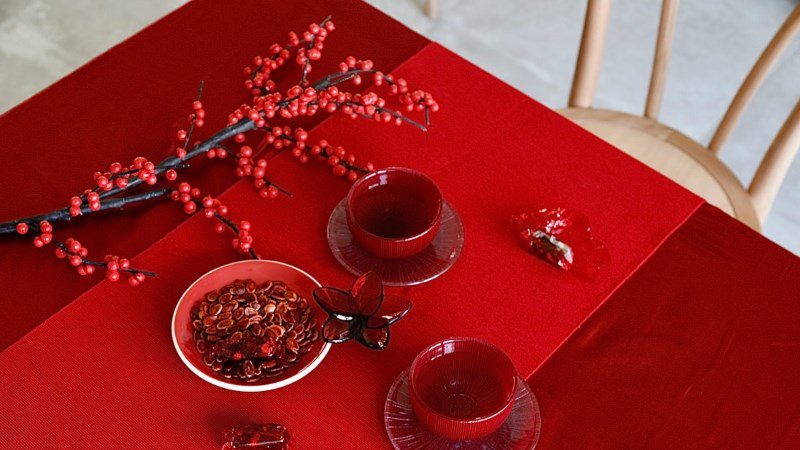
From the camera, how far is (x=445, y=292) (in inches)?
38.1

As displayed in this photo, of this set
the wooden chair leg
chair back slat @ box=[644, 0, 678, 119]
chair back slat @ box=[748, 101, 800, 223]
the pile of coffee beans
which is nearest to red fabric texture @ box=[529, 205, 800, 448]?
the pile of coffee beans

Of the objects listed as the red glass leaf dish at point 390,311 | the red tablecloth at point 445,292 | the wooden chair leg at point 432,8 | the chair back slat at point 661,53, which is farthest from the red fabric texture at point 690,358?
the wooden chair leg at point 432,8

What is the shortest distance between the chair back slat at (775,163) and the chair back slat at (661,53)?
22cm

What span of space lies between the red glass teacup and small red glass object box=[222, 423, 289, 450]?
14 centimetres

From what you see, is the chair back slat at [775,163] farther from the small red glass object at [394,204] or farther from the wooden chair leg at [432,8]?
the wooden chair leg at [432,8]

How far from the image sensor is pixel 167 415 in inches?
33.9

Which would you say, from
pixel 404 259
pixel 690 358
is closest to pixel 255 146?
pixel 404 259

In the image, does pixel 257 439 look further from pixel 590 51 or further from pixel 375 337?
pixel 590 51

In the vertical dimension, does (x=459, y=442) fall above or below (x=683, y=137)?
above

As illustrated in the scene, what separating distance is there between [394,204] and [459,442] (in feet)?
0.98

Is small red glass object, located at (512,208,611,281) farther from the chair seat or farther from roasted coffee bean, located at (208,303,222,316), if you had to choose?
the chair seat

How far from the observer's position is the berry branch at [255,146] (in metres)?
0.98

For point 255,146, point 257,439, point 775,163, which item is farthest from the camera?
point 775,163

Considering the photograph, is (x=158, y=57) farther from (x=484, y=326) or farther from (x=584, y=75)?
(x=584, y=75)
